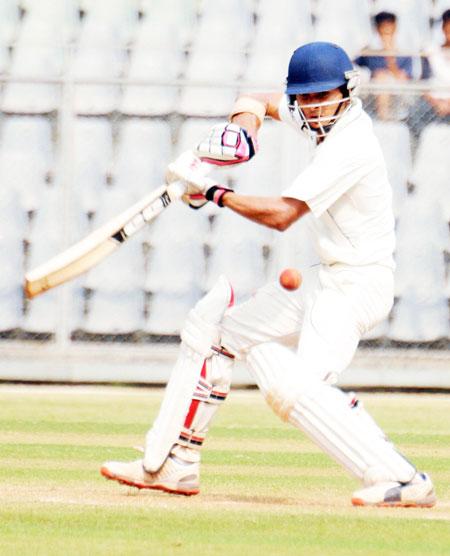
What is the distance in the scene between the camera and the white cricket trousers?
5.64 metres

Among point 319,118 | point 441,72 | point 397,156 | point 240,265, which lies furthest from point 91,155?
point 319,118

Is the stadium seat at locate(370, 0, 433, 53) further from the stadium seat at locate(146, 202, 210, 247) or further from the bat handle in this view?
the bat handle

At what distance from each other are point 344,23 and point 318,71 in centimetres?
653

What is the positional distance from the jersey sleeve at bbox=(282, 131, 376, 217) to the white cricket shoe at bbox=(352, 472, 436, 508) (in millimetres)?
976

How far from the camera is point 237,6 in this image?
1227 centimetres

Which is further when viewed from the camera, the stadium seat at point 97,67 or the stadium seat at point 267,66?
the stadium seat at point 267,66

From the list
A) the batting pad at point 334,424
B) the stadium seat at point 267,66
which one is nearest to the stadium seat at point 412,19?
the stadium seat at point 267,66

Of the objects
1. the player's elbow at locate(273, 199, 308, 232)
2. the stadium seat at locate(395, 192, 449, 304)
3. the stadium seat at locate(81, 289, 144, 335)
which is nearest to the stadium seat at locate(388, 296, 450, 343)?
the stadium seat at locate(395, 192, 449, 304)

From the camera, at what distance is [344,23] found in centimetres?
1217

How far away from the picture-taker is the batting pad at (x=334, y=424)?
5520 mm

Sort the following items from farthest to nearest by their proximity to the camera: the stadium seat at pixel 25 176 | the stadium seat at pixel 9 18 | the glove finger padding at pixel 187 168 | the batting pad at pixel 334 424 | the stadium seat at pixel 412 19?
the stadium seat at pixel 9 18
the stadium seat at pixel 412 19
the stadium seat at pixel 25 176
the glove finger padding at pixel 187 168
the batting pad at pixel 334 424

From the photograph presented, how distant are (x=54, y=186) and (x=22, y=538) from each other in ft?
22.5

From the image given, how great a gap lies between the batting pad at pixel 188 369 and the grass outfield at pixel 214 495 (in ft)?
0.69

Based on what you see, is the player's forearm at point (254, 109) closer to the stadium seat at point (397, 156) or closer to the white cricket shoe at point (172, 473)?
the white cricket shoe at point (172, 473)
